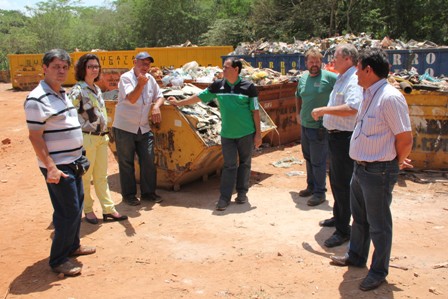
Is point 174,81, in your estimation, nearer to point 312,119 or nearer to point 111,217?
point 312,119

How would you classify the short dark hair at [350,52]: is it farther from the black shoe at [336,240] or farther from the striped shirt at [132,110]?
the striped shirt at [132,110]

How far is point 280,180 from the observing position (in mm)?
7441

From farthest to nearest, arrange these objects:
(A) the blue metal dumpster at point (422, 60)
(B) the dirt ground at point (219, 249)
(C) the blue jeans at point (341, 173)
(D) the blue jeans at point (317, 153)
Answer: (A) the blue metal dumpster at point (422, 60), (D) the blue jeans at point (317, 153), (C) the blue jeans at point (341, 173), (B) the dirt ground at point (219, 249)

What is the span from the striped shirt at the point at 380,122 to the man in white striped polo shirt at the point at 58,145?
245 cm

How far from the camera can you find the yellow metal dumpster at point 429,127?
7121 mm

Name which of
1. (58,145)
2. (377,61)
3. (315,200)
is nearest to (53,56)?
(58,145)

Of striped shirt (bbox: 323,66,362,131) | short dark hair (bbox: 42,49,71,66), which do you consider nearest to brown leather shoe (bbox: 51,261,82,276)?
short dark hair (bbox: 42,49,71,66)

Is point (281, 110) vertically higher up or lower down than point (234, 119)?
lower down

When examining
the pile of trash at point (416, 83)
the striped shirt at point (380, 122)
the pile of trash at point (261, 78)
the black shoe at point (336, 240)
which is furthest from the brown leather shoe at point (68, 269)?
the pile of trash at point (261, 78)

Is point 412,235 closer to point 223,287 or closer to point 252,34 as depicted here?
point 223,287

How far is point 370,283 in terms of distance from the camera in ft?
12.5

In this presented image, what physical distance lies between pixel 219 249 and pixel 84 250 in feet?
4.52

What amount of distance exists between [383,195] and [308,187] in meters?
2.87

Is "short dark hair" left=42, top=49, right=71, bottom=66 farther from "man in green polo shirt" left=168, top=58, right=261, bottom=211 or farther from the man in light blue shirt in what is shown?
the man in light blue shirt
